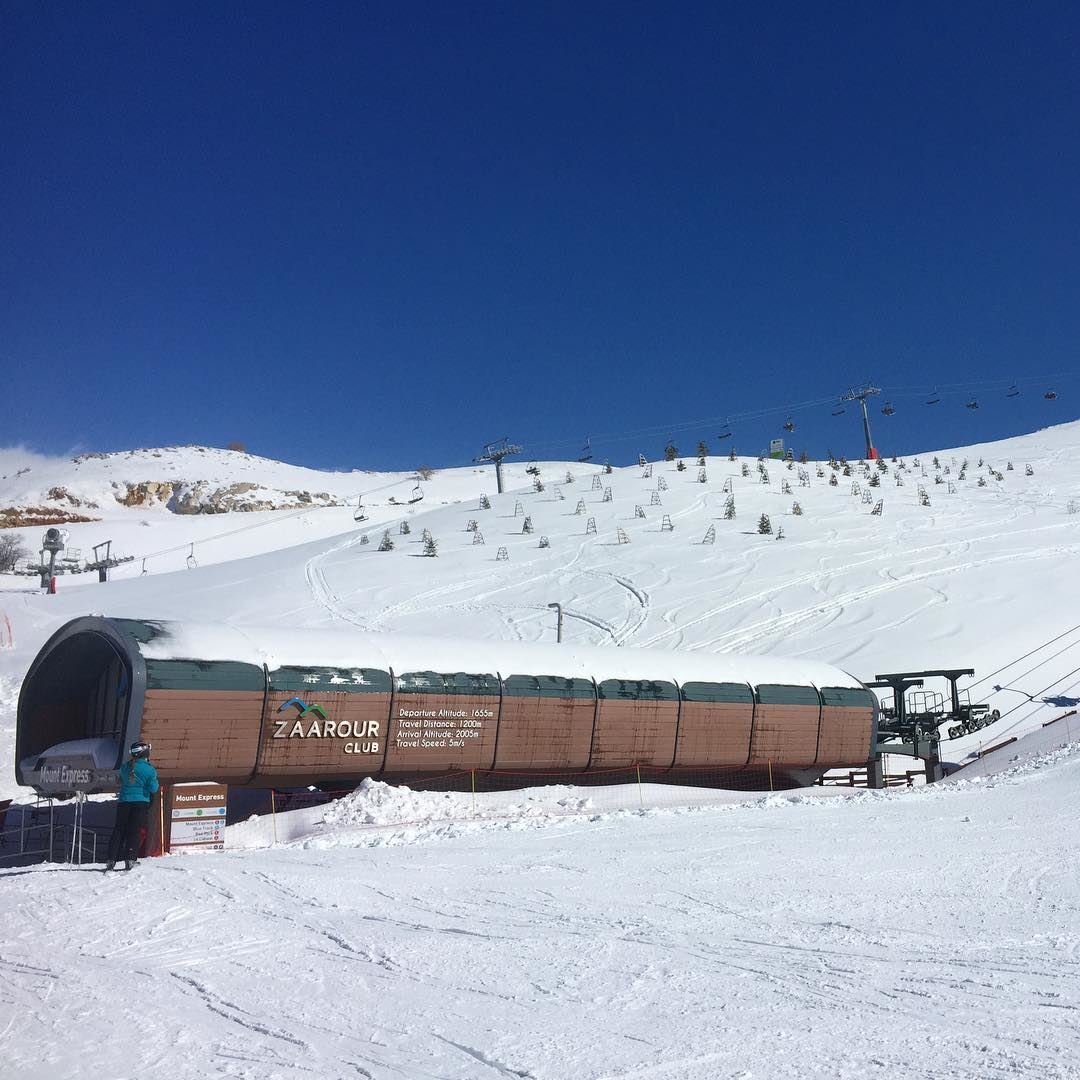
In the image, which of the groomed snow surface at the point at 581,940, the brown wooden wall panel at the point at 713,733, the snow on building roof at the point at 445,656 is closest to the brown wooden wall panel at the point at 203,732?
the snow on building roof at the point at 445,656

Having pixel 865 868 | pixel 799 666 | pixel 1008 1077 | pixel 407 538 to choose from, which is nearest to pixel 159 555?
pixel 407 538

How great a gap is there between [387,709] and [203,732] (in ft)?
11.1

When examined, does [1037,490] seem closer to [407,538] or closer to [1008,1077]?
[407,538]

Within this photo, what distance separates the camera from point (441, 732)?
1789 cm

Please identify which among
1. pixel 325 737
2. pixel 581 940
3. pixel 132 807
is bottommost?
pixel 325 737

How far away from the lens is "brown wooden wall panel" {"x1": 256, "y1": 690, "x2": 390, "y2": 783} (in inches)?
637

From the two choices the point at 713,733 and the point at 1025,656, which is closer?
the point at 713,733

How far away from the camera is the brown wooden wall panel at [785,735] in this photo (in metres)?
22.0

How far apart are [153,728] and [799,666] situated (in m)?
15.7

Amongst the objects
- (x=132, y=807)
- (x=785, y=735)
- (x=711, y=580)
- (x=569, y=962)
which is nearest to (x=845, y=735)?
(x=785, y=735)

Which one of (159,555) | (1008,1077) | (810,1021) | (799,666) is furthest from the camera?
(159,555)

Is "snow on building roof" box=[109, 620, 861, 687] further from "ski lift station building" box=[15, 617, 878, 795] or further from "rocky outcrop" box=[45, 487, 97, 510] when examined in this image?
"rocky outcrop" box=[45, 487, 97, 510]

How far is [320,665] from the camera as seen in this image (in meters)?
16.9

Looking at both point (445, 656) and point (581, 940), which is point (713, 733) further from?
point (581, 940)
